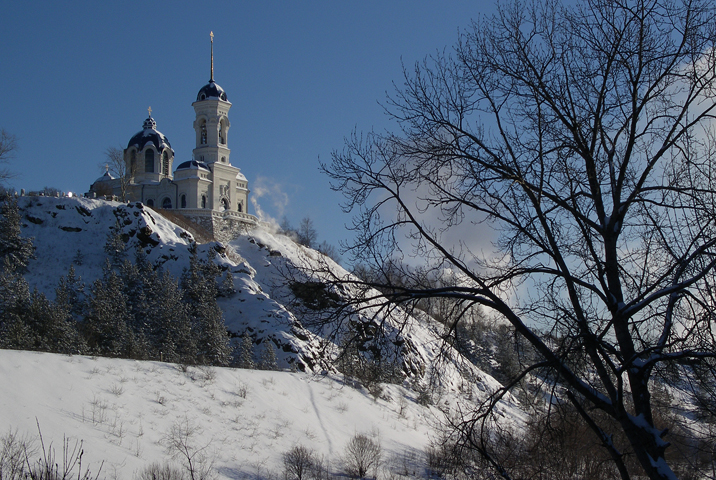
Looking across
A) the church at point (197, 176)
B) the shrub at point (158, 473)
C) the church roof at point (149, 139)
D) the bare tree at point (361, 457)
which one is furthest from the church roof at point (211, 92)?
the shrub at point (158, 473)

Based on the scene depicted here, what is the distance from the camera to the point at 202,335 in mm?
35188

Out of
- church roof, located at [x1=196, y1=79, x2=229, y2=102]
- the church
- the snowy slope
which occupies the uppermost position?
church roof, located at [x1=196, y1=79, x2=229, y2=102]

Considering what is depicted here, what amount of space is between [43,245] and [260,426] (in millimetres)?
34994

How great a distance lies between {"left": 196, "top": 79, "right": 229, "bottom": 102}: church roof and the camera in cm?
7144

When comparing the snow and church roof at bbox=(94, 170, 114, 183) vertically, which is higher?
church roof at bbox=(94, 170, 114, 183)

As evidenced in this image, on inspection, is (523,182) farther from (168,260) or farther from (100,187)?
(100,187)

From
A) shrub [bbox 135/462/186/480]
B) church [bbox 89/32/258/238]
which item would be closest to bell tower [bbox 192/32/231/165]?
church [bbox 89/32/258/238]

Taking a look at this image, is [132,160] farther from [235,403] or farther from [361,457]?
[361,457]

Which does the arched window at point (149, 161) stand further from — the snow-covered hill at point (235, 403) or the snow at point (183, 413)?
the snow at point (183, 413)

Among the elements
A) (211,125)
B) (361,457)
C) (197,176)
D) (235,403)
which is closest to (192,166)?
(197,176)

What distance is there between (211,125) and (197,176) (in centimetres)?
971

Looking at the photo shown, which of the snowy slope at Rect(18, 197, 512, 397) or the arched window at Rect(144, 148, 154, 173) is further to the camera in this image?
the arched window at Rect(144, 148, 154, 173)

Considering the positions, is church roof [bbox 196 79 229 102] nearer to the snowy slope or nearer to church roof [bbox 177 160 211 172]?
church roof [bbox 177 160 211 172]

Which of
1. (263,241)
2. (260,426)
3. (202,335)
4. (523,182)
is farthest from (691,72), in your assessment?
(263,241)
